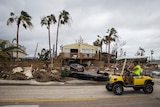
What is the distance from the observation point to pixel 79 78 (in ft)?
73.7

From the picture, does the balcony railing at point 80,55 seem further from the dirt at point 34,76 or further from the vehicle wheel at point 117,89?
the vehicle wheel at point 117,89

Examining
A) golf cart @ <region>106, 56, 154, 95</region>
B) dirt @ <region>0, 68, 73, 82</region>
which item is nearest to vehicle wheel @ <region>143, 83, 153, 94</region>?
golf cart @ <region>106, 56, 154, 95</region>

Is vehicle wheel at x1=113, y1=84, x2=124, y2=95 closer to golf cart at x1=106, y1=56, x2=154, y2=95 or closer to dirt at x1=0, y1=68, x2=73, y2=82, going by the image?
golf cart at x1=106, y1=56, x2=154, y2=95

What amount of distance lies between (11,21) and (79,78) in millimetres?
15062

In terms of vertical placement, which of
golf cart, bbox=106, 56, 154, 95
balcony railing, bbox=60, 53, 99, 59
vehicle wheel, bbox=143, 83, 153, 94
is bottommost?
vehicle wheel, bbox=143, 83, 153, 94

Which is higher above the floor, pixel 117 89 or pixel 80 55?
pixel 80 55

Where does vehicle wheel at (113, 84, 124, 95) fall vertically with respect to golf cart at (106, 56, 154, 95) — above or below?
below

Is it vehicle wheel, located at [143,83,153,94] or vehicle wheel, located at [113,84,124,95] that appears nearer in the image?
vehicle wheel, located at [113,84,124,95]

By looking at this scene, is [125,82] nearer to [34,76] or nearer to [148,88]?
[148,88]

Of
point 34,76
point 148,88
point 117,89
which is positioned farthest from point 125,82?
point 34,76

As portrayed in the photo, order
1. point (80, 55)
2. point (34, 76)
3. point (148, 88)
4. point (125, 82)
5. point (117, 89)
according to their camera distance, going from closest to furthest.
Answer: point (117, 89), point (125, 82), point (148, 88), point (34, 76), point (80, 55)

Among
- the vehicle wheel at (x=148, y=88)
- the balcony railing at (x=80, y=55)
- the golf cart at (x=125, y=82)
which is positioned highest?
the balcony railing at (x=80, y=55)

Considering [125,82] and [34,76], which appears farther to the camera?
[34,76]

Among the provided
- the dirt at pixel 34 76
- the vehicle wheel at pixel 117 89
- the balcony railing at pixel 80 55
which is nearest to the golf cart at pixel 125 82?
the vehicle wheel at pixel 117 89
